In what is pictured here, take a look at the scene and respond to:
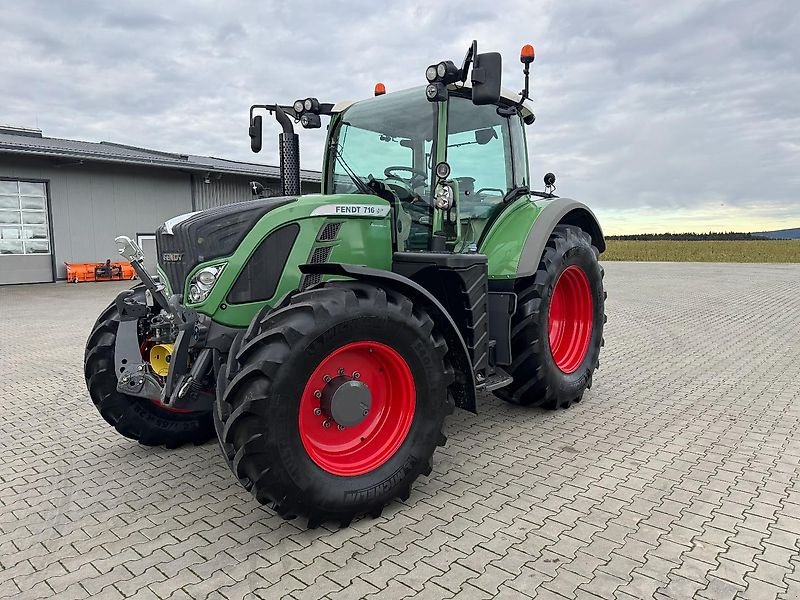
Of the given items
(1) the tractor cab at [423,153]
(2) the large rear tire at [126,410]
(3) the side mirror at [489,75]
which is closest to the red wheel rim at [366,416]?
(1) the tractor cab at [423,153]

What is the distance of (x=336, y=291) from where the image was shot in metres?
3.01

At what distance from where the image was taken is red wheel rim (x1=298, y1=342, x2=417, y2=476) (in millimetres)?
3070

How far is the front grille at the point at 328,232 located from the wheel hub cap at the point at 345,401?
2.79 feet

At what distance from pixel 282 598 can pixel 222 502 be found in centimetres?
101

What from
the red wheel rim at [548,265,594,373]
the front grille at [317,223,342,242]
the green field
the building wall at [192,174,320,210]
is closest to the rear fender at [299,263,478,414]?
the front grille at [317,223,342,242]

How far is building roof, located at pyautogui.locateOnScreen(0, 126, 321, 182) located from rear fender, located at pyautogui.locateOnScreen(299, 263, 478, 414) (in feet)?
33.1

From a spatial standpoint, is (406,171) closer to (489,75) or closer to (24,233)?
(489,75)

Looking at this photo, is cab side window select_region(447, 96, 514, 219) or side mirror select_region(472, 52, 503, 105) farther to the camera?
cab side window select_region(447, 96, 514, 219)

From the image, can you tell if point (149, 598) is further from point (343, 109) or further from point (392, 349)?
point (343, 109)

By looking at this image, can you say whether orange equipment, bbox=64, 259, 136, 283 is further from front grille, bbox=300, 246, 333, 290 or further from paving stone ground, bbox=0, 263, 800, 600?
front grille, bbox=300, 246, 333, 290

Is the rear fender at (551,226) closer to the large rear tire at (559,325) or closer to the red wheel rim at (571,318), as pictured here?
the large rear tire at (559,325)

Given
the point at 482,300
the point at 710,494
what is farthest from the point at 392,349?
the point at 710,494

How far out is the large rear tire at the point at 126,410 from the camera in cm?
378

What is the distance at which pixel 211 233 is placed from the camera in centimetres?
332
